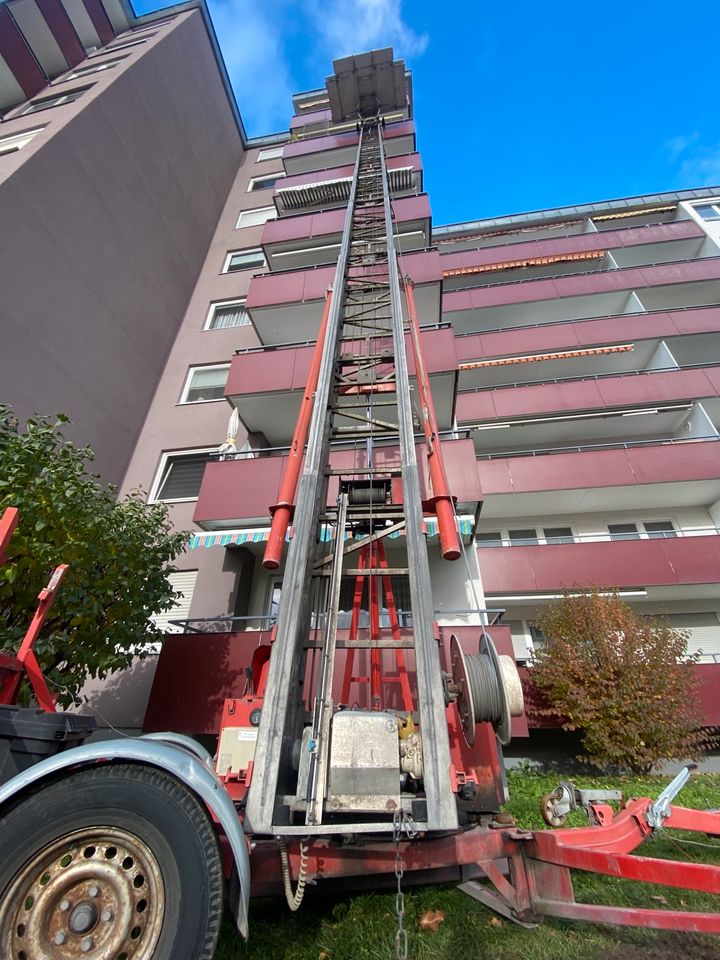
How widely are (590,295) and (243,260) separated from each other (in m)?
14.5

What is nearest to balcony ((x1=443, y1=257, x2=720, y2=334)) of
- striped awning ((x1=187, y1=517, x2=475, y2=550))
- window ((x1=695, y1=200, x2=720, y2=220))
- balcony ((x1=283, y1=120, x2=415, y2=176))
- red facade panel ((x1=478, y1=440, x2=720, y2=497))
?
window ((x1=695, y1=200, x2=720, y2=220))

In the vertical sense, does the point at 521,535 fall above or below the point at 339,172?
below

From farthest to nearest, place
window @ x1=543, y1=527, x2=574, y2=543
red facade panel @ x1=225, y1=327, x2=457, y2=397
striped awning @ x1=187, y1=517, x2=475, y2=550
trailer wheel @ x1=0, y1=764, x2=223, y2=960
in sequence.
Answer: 1. window @ x1=543, y1=527, x2=574, y2=543
2. red facade panel @ x1=225, y1=327, x2=457, y2=397
3. striped awning @ x1=187, y1=517, x2=475, y2=550
4. trailer wheel @ x1=0, y1=764, x2=223, y2=960

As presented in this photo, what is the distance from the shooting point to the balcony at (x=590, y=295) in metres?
17.0

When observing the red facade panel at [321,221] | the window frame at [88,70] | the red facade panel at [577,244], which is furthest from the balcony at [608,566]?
the window frame at [88,70]

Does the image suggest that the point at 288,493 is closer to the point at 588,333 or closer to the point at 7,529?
the point at 7,529

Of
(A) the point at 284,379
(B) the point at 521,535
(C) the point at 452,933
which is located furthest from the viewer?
(B) the point at 521,535

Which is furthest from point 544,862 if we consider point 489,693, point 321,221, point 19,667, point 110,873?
point 321,221

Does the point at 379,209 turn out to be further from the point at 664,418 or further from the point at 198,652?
the point at 198,652

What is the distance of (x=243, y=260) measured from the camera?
59.7 feet

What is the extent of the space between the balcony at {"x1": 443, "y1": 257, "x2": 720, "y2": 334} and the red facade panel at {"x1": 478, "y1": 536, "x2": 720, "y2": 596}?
10567mm

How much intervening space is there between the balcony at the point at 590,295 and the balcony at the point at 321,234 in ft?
Answer: 10.2

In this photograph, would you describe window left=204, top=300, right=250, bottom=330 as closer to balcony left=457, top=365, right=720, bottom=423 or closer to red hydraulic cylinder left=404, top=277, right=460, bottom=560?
balcony left=457, top=365, right=720, bottom=423

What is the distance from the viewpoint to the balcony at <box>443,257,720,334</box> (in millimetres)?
16984
